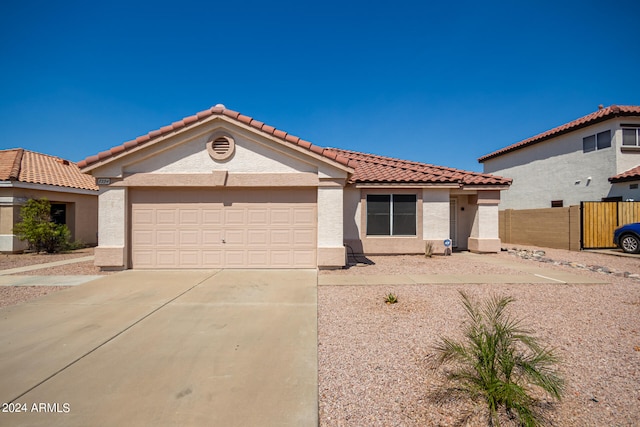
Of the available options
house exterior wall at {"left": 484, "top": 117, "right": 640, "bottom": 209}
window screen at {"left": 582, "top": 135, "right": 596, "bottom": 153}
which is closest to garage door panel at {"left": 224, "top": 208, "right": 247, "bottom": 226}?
house exterior wall at {"left": 484, "top": 117, "right": 640, "bottom": 209}

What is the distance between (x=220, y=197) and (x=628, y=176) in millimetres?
19585

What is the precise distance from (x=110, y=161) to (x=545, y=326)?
11259 mm

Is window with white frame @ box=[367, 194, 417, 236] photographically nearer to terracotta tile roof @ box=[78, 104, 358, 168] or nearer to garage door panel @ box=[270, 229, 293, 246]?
terracotta tile roof @ box=[78, 104, 358, 168]

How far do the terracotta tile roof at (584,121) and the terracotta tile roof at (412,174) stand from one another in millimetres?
8682

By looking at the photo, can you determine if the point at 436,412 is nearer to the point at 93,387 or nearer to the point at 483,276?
the point at 93,387

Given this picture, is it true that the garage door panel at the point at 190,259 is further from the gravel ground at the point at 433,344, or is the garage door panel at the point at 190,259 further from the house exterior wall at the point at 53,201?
the house exterior wall at the point at 53,201

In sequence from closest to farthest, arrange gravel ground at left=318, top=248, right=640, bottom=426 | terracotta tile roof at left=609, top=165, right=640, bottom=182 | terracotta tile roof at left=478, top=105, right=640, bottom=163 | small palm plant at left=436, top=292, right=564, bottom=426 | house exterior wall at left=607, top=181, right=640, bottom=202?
small palm plant at left=436, top=292, right=564, bottom=426, gravel ground at left=318, top=248, right=640, bottom=426, terracotta tile roof at left=609, top=165, right=640, bottom=182, house exterior wall at left=607, top=181, right=640, bottom=202, terracotta tile roof at left=478, top=105, right=640, bottom=163

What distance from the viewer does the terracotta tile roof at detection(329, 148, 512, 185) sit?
39.2 ft

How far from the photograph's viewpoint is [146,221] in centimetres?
913

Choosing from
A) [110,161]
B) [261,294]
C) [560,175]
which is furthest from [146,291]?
[560,175]

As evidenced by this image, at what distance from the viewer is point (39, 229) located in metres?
12.8

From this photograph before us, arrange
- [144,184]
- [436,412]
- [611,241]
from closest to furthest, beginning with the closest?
[436,412] → [144,184] → [611,241]

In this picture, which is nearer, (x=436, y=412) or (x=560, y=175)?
(x=436, y=412)

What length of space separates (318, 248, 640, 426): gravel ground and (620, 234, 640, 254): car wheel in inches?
270
